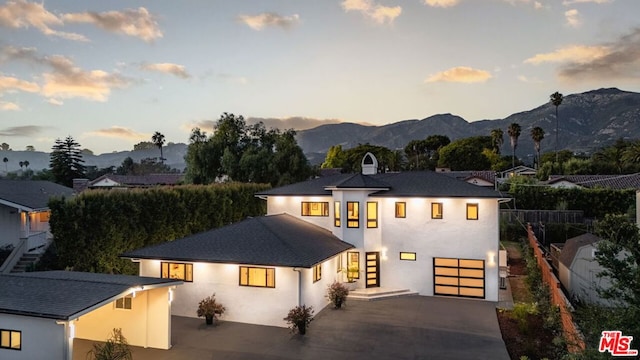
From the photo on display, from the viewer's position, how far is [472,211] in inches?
760

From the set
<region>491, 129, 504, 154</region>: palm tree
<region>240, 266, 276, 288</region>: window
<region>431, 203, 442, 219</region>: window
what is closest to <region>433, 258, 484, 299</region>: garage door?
<region>431, 203, 442, 219</region>: window

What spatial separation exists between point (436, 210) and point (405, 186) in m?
2.13

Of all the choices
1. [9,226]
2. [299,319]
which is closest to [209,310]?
[299,319]

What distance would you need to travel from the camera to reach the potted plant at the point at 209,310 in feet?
50.4

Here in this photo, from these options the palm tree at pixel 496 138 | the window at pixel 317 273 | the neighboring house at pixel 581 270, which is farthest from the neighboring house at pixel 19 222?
the palm tree at pixel 496 138

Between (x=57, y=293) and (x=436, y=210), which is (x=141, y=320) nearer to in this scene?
(x=57, y=293)

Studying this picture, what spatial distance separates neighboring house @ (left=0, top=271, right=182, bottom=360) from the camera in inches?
380

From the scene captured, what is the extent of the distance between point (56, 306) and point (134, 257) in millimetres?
6421

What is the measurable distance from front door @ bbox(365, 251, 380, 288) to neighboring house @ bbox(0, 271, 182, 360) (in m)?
10.4

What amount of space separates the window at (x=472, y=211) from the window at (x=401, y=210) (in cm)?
293

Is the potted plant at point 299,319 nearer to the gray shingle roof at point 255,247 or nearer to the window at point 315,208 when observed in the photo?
the gray shingle roof at point 255,247

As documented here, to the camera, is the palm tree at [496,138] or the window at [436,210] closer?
the window at [436,210]

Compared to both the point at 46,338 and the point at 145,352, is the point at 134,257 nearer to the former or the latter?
the point at 145,352

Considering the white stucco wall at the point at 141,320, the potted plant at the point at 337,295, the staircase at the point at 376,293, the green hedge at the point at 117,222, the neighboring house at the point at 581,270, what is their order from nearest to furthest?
the white stucco wall at the point at 141,320
the green hedge at the point at 117,222
the neighboring house at the point at 581,270
the potted plant at the point at 337,295
the staircase at the point at 376,293
